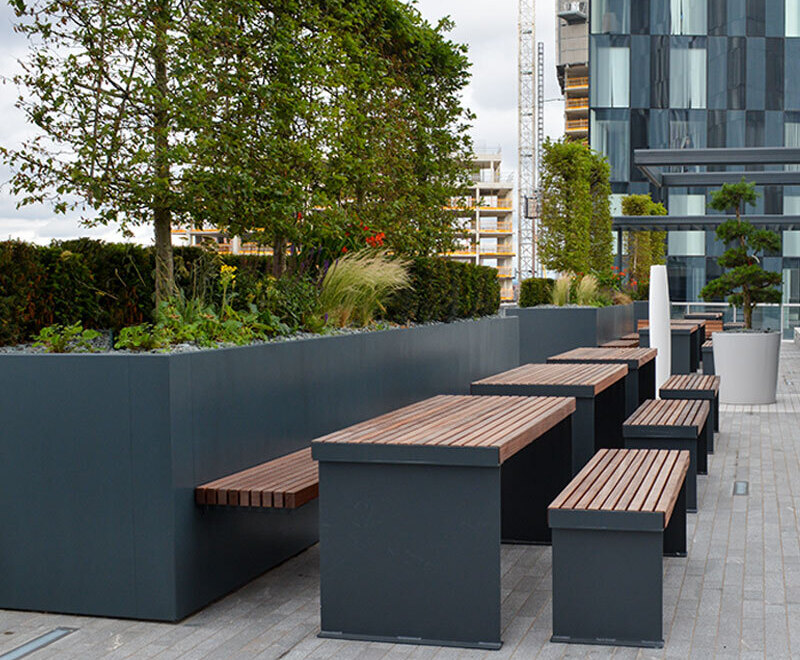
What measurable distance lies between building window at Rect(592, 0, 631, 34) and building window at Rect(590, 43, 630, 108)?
52cm

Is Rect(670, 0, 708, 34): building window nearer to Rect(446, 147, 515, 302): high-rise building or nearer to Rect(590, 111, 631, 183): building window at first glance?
Rect(590, 111, 631, 183): building window

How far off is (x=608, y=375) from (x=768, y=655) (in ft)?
10.5

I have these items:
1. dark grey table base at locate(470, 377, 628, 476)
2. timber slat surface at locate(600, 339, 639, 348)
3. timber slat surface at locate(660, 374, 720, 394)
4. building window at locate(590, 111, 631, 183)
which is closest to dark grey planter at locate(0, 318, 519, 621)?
dark grey table base at locate(470, 377, 628, 476)

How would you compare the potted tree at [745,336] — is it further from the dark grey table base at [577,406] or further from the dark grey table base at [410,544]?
the dark grey table base at [410,544]

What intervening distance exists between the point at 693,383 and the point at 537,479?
4357mm

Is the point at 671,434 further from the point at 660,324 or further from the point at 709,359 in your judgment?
the point at 709,359

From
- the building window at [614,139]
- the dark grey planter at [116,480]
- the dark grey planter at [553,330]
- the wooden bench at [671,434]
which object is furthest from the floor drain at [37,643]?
the building window at [614,139]

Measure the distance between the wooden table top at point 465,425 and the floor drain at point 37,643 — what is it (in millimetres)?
1391

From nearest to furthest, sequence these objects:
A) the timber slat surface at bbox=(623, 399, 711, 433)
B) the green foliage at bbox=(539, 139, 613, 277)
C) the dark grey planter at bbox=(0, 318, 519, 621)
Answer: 1. the dark grey planter at bbox=(0, 318, 519, 621)
2. the timber slat surface at bbox=(623, 399, 711, 433)
3. the green foliage at bbox=(539, 139, 613, 277)

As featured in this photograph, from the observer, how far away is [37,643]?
4.32 meters

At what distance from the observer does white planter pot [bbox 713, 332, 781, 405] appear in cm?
1293

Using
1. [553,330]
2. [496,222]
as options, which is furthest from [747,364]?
[496,222]

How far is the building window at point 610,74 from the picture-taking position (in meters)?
33.3

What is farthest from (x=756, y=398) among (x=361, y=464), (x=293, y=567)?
(x=361, y=464)
